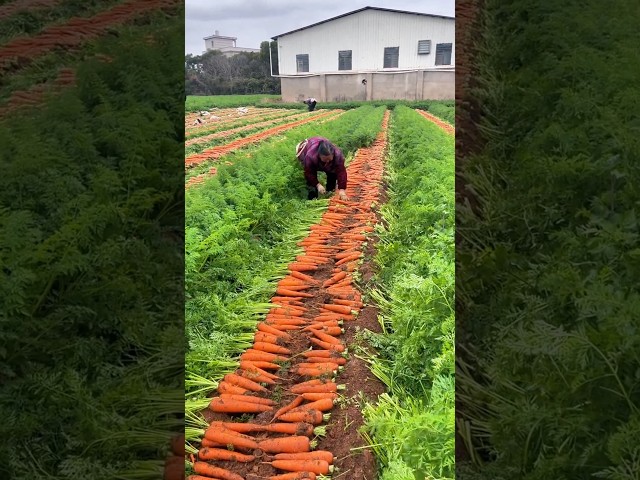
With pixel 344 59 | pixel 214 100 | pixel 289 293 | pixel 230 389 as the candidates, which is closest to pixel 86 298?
pixel 230 389

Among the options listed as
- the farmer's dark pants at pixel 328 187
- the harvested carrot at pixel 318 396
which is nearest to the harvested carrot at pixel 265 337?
the harvested carrot at pixel 318 396

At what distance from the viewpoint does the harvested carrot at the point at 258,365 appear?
9.99ft

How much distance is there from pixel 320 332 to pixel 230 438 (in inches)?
39.0

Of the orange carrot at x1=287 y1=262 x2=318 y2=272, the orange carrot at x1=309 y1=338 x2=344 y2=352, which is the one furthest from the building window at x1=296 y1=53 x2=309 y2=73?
the orange carrot at x1=309 y1=338 x2=344 y2=352

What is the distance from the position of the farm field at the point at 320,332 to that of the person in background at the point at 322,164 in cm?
29

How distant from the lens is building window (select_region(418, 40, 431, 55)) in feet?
13.5

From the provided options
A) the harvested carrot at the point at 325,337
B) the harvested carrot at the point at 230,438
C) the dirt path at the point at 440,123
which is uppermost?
the dirt path at the point at 440,123

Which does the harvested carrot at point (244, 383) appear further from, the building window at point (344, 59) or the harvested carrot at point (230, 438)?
the building window at point (344, 59)

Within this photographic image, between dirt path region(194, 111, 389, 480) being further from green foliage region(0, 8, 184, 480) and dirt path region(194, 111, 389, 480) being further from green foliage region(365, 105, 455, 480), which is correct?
green foliage region(0, 8, 184, 480)

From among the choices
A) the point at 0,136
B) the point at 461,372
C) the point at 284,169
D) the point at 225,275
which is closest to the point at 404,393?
the point at 461,372

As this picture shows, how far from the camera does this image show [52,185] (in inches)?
117

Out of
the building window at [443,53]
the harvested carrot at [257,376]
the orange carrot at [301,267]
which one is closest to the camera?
the harvested carrot at [257,376]

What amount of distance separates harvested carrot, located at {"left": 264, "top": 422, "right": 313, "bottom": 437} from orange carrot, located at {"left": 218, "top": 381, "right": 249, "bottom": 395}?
0.32 meters

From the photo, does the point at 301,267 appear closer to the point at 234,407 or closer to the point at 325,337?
the point at 325,337
